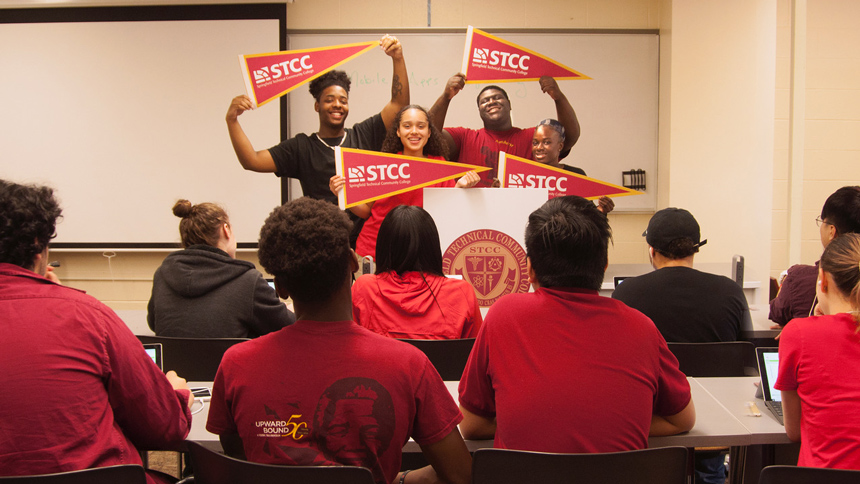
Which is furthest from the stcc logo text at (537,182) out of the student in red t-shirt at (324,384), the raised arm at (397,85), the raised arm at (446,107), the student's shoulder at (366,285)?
the student in red t-shirt at (324,384)

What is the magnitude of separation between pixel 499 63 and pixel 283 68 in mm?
1107

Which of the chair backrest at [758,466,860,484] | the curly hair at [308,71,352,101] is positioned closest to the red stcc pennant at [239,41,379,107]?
the curly hair at [308,71,352,101]

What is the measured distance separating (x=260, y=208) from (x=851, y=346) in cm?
432

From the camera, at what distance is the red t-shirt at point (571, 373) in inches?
46.5

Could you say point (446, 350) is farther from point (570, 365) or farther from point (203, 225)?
point (203, 225)

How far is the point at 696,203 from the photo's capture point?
4.72 metres

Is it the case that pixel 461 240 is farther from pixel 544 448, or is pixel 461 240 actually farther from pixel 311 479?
pixel 311 479

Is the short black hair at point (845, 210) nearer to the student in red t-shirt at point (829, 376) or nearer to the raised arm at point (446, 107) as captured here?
the student in red t-shirt at point (829, 376)

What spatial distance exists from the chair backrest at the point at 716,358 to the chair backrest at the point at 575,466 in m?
0.88

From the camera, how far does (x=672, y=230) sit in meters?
2.16

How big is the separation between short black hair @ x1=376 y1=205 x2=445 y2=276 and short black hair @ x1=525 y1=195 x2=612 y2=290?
722 mm

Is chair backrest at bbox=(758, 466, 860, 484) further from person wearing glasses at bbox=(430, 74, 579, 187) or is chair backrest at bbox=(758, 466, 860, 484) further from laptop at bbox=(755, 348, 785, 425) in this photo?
person wearing glasses at bbox=(430, 74, 579, 187)

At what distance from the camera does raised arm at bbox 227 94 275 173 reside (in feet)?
10.5

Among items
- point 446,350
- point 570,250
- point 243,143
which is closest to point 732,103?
point 243,143
